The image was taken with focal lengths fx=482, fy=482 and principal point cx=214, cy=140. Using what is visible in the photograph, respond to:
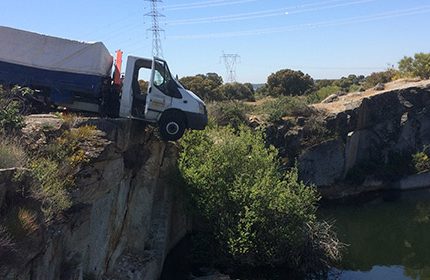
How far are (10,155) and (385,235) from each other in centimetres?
2224

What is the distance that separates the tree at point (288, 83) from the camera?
53.8m

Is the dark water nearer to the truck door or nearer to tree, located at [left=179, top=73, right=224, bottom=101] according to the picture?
the truck door

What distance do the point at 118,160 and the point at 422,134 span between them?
104ft

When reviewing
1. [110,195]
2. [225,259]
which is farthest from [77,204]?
[225,259]

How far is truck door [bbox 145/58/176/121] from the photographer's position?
17188 mm

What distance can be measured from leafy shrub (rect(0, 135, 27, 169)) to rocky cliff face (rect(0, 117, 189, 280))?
3.05 ft

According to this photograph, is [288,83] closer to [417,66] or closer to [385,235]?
[417,66]

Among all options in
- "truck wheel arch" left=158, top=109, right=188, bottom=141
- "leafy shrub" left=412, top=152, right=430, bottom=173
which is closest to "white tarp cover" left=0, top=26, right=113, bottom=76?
"truck wheel arch" left=158, top=109, right=188, bottom=141

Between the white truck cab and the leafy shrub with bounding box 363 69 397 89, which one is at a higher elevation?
the leafy shrub with bounding box 363 69 397 89

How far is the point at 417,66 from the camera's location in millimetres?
49688

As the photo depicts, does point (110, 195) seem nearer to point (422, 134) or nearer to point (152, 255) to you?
point (152, 255)

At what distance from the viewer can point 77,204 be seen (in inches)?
438

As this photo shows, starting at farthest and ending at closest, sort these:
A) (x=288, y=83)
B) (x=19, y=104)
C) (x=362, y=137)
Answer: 1. (x=288, y=83)
2. (x=362, y=137)
3. (x=19, y=104)

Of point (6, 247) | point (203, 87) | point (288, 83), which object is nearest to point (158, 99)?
point (6, 247)
